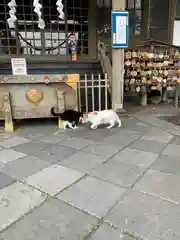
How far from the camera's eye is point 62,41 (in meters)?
7.04

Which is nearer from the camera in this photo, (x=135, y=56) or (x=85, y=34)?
(x=135, y=56)

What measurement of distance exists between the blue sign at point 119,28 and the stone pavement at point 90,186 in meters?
2.12

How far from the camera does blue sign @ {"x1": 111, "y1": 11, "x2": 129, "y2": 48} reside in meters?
4.89

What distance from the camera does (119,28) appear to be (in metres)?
4.96

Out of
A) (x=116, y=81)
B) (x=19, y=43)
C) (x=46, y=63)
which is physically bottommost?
(x=116, y=81)

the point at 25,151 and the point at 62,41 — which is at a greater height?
the point at 62,41

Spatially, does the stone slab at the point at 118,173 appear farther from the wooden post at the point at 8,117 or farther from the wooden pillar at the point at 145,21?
the wooden pillar at the point at 145,21

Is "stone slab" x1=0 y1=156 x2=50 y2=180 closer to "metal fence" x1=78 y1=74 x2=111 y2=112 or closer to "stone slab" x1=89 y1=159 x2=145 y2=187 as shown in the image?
"stone slab" x1=89 y1=159 x2=145 y2=187

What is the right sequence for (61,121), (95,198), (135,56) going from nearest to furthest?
(95,198) < (61,121) < (135,56)

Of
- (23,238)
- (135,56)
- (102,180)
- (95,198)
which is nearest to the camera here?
(23,238)

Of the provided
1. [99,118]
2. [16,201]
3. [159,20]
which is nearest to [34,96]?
[99,118]

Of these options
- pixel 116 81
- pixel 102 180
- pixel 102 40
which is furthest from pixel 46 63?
pixel 102 180

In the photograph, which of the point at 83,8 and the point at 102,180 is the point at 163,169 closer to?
the point at 102,180

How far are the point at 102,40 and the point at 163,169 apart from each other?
517 centimetres
